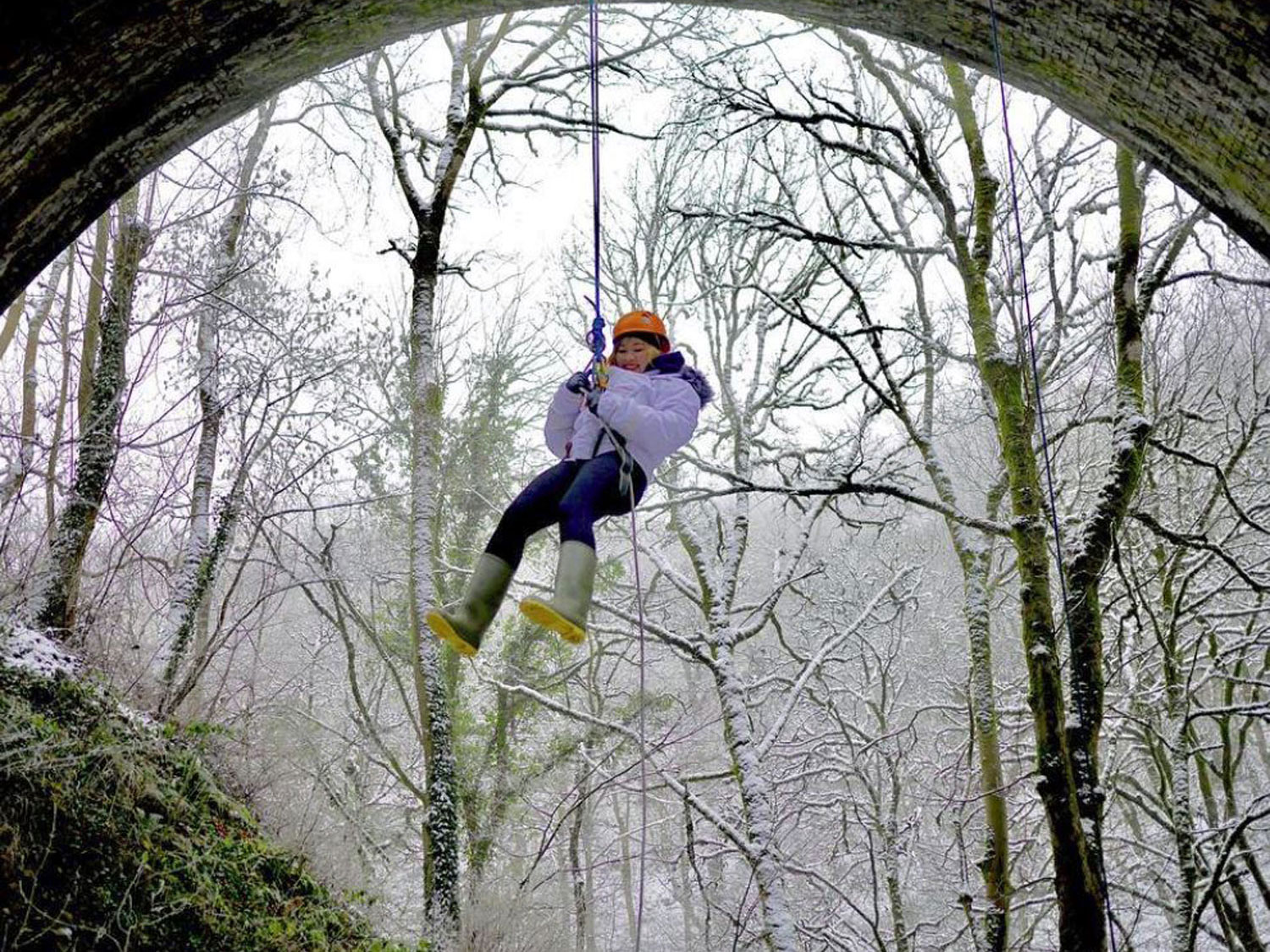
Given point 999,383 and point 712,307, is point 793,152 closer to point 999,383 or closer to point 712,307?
point 712,307

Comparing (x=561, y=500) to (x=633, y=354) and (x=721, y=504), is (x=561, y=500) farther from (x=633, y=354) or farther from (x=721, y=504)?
(x=721, y=504)

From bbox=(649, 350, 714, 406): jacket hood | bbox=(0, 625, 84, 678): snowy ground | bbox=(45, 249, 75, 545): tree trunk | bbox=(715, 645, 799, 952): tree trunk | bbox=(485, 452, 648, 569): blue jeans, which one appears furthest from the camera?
bbox=(715, 645, 799, 952): tree trunk

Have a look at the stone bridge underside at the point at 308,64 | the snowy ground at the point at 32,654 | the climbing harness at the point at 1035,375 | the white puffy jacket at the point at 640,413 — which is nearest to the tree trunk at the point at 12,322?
the snowy ground at the point at 32,654

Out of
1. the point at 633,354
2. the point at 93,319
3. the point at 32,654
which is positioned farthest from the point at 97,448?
the point at 633,354

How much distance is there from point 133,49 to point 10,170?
0.35m

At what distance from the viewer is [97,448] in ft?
20.5

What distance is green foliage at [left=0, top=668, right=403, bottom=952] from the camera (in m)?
3.32

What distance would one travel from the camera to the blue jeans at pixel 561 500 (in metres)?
3.56

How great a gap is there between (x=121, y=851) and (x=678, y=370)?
3139 millimetres

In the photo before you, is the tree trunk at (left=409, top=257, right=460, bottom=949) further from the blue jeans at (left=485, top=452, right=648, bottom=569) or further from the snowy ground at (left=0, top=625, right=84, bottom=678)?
the blue jeans at (left=485, top=452, right=648, bottom=569)

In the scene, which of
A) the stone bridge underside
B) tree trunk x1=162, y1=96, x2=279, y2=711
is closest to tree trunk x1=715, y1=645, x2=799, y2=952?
tree trunk x1=162, y1=96, x2=279, y2=711

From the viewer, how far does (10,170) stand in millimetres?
A: 1758

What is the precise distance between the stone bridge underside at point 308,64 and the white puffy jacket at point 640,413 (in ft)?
5.63

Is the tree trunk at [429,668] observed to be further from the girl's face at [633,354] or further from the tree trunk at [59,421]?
the girl's face at [633,354]
